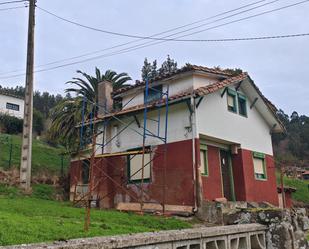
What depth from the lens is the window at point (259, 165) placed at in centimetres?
1926

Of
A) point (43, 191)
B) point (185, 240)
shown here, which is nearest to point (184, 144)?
point (43, 191)

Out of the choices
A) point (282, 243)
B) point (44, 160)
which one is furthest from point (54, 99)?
point (282, 243)

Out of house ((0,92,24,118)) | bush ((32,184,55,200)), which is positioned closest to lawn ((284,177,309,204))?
bush ((32,184,55,200))

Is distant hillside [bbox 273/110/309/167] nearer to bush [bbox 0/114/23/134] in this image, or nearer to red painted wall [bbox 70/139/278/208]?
bush [bbox 0/114/23/134]

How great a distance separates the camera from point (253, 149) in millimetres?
19234

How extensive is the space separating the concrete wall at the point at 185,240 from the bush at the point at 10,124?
39.3m

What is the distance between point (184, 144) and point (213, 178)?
219 cm

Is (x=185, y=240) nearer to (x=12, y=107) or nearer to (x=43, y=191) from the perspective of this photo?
(x=43, y=191)

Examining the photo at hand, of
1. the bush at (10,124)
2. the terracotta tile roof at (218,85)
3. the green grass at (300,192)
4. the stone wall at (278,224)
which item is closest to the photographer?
the stone wall at (278,224)

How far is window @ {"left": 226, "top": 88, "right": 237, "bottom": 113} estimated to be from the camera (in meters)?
18.1

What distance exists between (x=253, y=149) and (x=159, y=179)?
19.0 feet

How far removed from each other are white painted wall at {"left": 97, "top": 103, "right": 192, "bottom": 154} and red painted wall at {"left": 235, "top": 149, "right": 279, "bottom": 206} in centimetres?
389

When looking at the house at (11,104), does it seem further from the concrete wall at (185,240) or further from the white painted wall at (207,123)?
the concrete wall at (185,240)

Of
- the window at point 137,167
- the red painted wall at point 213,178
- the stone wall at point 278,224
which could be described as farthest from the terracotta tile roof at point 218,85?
the stone wall at point 278,224
